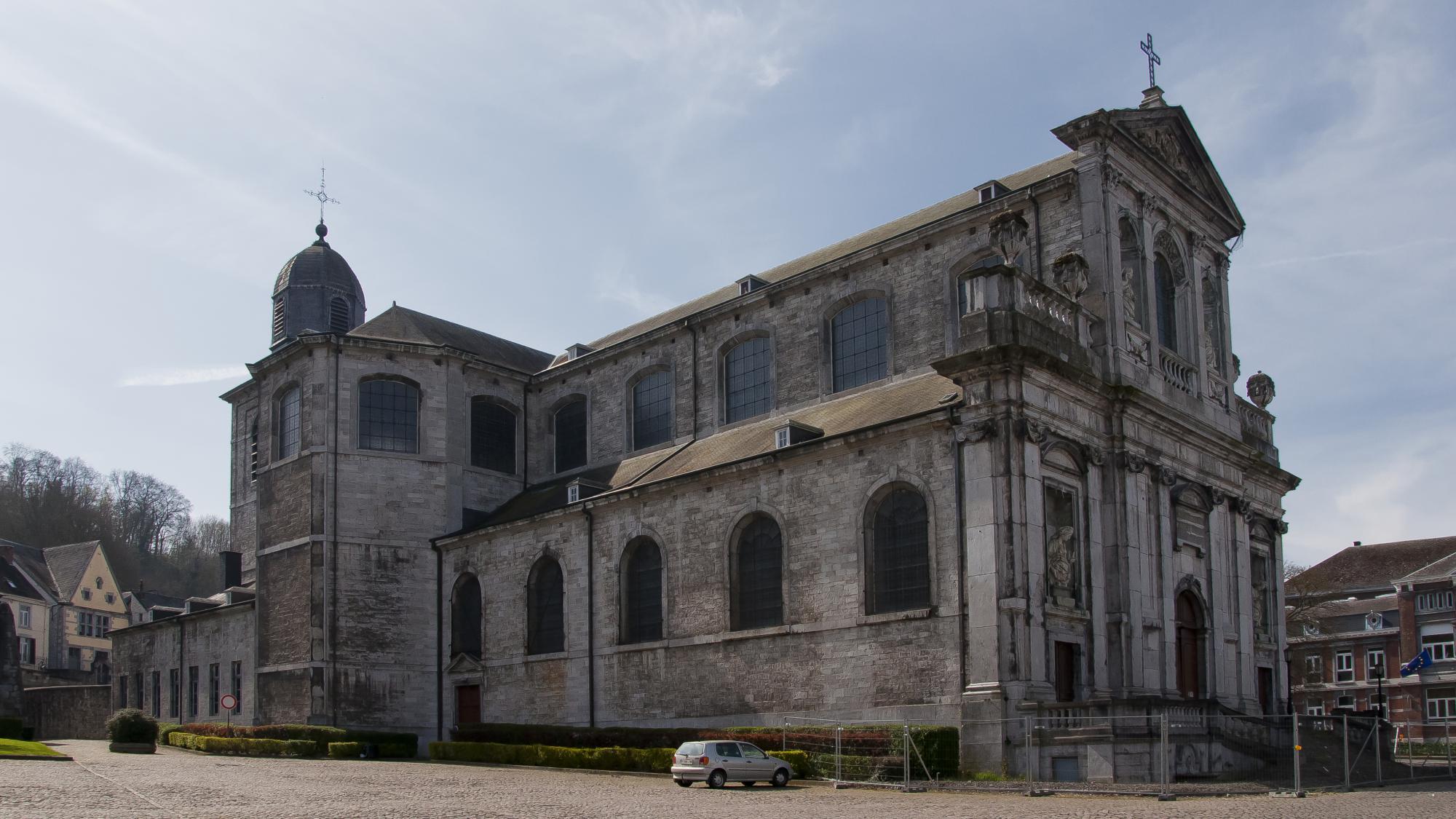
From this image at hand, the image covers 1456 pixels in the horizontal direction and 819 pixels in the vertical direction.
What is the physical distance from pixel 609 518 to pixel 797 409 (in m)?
5.39

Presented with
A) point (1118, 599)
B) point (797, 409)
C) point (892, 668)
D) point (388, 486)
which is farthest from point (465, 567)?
point (1118, 599)

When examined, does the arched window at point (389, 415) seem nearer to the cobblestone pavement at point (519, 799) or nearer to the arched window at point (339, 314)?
the arched window at point (339, 314)

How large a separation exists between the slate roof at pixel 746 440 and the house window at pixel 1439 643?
37924 millimetres

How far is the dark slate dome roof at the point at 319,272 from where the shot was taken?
144 ft

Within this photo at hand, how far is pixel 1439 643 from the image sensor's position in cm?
5566

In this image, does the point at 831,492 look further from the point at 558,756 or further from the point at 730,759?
the point at 558,756

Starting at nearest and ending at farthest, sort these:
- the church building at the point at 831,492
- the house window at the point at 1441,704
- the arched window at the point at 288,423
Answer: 1. the church building at the point at 831,492
2. the arched window at the point at 288,423
3. the house window at the point at 1441,704

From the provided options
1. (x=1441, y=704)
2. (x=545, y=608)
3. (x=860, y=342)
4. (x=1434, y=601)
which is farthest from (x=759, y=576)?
(x=1434, y=601)

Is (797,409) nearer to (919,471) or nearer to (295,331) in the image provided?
(919,471)

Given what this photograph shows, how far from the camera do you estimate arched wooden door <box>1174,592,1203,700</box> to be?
90.7 feet

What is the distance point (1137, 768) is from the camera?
20.6m

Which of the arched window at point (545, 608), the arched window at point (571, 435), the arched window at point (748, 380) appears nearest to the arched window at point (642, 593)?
the arched window at point (545, 608)

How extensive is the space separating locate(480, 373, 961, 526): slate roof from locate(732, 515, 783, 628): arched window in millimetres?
1729

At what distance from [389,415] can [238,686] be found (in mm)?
9282
